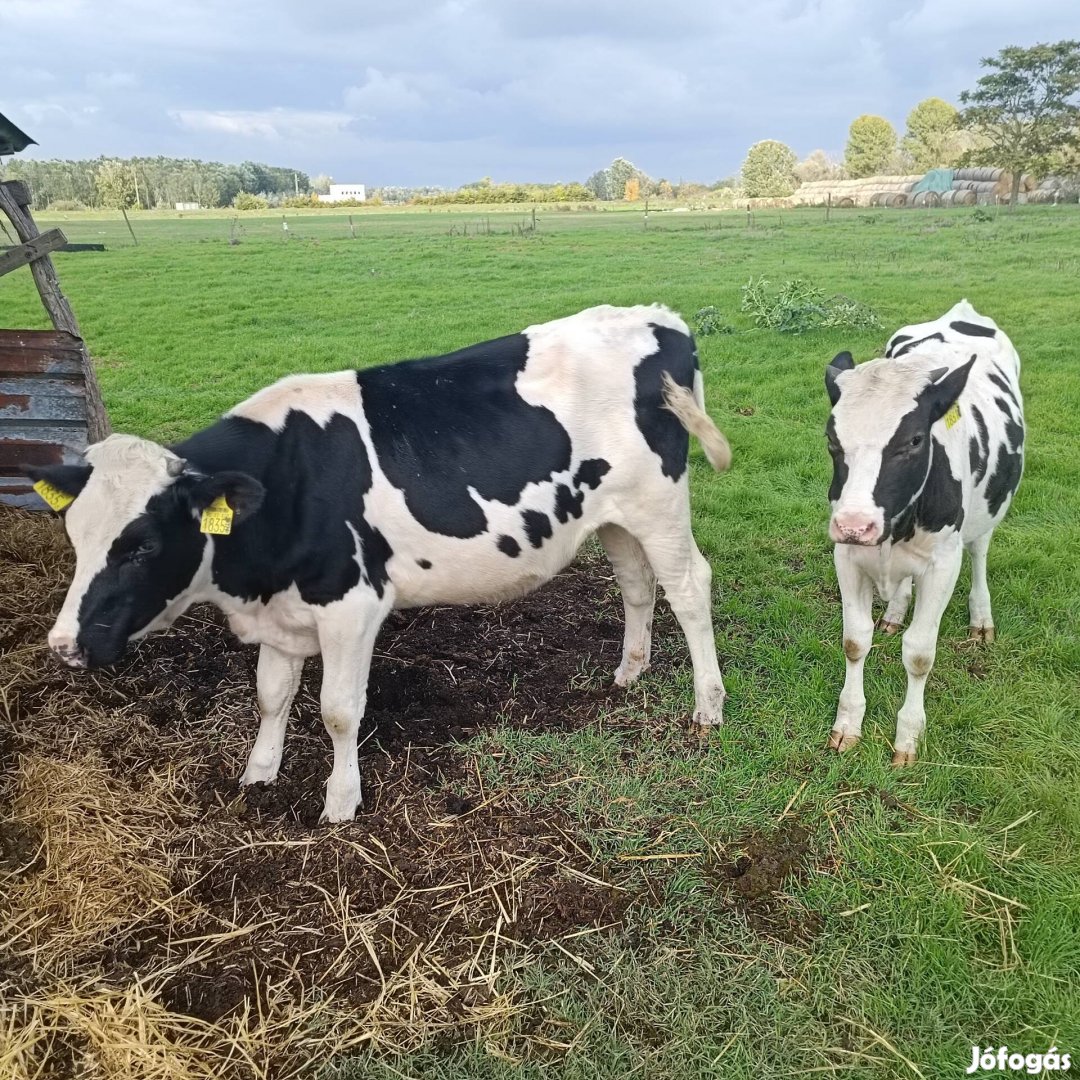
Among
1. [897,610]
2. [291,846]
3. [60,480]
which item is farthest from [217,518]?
[897,610]

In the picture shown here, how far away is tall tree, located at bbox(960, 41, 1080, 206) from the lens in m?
46.7

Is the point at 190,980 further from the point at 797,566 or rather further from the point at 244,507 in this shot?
the point at 797,566

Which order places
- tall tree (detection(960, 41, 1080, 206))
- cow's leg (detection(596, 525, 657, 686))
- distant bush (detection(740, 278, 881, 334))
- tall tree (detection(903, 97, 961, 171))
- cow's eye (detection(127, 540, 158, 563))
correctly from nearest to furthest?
cow's eye (detection(127, 540, 158, 563)) → cow's leg (detection(596, 525, 657, 686)) → distant bush (detection(740, 278, 881, 334)) → tall tree (detection(960, 41, 1080, 206)) → tall tree (detection(903, 97, 961, 171))

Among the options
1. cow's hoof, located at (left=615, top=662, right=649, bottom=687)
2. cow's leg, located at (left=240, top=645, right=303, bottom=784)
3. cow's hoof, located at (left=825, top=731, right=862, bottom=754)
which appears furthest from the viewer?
cow's hoof, located at (left=615, top=662, right=649, bottom=687)

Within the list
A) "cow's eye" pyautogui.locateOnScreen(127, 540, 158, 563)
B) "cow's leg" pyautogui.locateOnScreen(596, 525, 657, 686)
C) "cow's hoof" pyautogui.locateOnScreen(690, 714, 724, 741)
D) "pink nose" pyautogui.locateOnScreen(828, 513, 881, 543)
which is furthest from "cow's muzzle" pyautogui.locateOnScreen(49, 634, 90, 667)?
"pink nose" pyautogui.locateOnScreen(828, 513, 881, 543)

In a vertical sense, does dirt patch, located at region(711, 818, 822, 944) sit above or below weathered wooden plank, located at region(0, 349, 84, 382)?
below

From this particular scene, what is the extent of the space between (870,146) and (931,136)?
673 centimetres

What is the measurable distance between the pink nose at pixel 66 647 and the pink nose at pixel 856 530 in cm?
301

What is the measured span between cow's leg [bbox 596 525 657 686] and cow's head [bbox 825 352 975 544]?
44.9 inches

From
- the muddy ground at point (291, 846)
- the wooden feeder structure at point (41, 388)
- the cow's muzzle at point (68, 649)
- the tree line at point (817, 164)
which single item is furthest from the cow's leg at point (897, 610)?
the tree line at point (817, 164)

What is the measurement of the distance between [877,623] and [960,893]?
231 cm

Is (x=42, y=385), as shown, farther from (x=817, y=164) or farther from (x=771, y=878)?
(x=817, y=164)

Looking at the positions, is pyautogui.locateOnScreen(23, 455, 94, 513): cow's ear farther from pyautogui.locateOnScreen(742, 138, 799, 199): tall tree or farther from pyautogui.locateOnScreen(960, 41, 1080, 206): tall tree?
pyautogui.locateOnScreen(742, 138, 799, 199): tall tree

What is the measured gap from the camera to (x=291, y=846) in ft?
12.1
